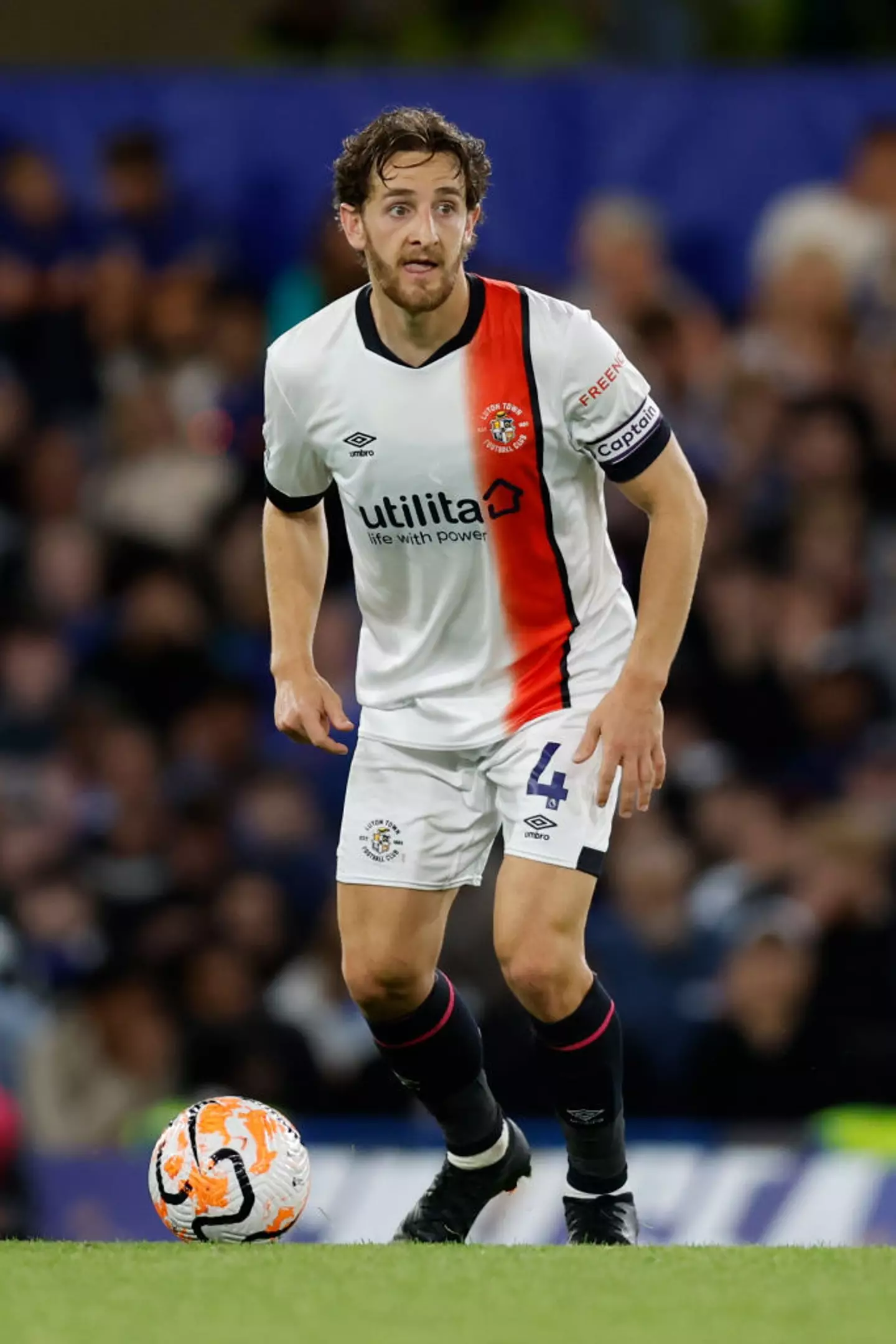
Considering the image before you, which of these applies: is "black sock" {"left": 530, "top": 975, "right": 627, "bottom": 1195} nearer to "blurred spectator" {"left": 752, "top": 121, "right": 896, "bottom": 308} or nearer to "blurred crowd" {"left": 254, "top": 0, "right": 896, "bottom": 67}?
"blurred spectator" {"left": 752, "top": 121, "right": 896, "bottom": 308}

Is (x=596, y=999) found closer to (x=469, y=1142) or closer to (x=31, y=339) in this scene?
(x=469, y=1142)

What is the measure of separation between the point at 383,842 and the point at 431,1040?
1.54 feet

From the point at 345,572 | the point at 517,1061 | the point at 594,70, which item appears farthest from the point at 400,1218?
the point at 594,70

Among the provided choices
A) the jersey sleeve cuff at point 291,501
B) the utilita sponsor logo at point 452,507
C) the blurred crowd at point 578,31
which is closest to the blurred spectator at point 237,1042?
the jersey sleeve cuff at point 291,501

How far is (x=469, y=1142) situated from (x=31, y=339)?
17.5 feet

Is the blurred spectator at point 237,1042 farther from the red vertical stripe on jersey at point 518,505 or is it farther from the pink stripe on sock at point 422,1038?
the red vertical stripe on jersey at point 518,505

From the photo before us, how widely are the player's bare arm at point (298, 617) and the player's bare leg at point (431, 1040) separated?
385mm

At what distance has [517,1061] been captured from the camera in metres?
8.01

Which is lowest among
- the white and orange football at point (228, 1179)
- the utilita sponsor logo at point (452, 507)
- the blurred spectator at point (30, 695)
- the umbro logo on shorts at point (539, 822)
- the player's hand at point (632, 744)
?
the blurred spectator at point (30, 695)

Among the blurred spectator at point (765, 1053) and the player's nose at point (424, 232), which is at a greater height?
the player's nose at point (424, 232)

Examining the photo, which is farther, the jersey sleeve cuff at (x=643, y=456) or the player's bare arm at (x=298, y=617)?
the player's bare arm at (x=298, y=617)

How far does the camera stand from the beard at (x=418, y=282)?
5.05 meters

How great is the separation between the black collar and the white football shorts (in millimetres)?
809

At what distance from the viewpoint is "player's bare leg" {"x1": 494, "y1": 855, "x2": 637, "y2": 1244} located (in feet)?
16.6
